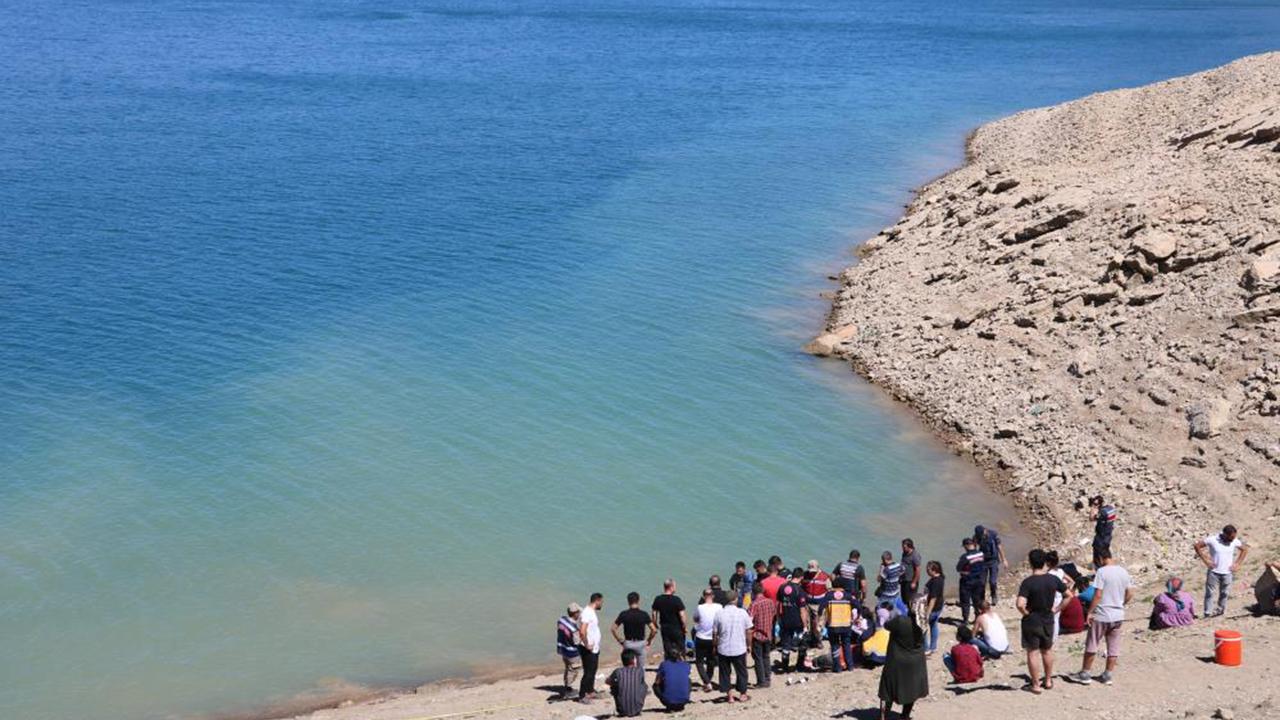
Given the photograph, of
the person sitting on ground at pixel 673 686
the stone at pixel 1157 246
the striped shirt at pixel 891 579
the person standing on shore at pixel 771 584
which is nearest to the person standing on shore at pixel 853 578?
the striped shirt at pixel 891 579

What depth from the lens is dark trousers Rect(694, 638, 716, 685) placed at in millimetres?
16938

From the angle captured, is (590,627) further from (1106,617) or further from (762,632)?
(1106,617)

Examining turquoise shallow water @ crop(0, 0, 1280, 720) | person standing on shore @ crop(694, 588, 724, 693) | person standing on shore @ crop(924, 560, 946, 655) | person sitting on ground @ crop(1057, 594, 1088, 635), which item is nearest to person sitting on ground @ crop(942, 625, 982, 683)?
person standing on shore @ crop(924, 560, 946, 655)

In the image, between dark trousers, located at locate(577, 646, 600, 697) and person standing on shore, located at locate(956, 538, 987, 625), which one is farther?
person standing on shore, located at locate(956, 538, 987, 625)

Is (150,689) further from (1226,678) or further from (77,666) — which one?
(1226,678)

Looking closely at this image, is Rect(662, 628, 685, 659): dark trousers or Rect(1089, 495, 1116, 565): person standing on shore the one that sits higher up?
Rect(1089, 495, 1116, 565): person standing on shore

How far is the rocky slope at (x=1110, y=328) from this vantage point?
24.8 m

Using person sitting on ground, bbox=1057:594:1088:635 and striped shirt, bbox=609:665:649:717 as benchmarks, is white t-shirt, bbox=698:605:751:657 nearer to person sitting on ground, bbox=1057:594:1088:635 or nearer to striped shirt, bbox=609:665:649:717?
striped shirt, bbox=609:665:649:717

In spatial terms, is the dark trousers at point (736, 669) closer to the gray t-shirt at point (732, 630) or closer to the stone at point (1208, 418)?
the gray t-shirt at point (732, 630)

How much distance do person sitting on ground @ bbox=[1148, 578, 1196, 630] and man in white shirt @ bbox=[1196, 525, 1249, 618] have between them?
27 centimetres

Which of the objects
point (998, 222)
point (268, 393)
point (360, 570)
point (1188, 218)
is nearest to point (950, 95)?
point (998, 222)

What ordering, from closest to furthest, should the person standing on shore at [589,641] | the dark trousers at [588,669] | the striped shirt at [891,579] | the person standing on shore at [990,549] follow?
the person standing on shore at [589,641] < the dark trousers at [588,669] < the striped shirt at [891,579] < the person standing on shore at [990,549]

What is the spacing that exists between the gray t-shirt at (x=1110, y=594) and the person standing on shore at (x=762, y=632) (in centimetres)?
407

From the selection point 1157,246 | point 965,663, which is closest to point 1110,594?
point 965,663
